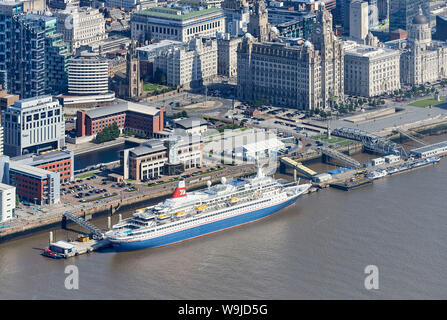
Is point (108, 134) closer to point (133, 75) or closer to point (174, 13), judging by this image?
point (133, 75)

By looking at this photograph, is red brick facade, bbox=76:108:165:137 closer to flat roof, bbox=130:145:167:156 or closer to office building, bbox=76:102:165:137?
office building, bbox=76:102:165:137

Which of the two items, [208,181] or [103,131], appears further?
[103,131]

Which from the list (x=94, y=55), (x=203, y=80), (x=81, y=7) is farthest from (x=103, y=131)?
(x=81, y=7)

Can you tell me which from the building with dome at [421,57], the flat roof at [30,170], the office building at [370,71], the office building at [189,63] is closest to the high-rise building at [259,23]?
the office building at [189,63]

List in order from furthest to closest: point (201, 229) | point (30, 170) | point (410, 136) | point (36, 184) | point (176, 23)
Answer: point (176, 23)
point (410, 136)
point (30, 170)
point (36, 184)
point (201, 229)

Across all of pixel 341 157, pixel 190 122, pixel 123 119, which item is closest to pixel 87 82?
pixel 123 119

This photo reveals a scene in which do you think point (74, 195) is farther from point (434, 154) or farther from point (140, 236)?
point (434, 154)
